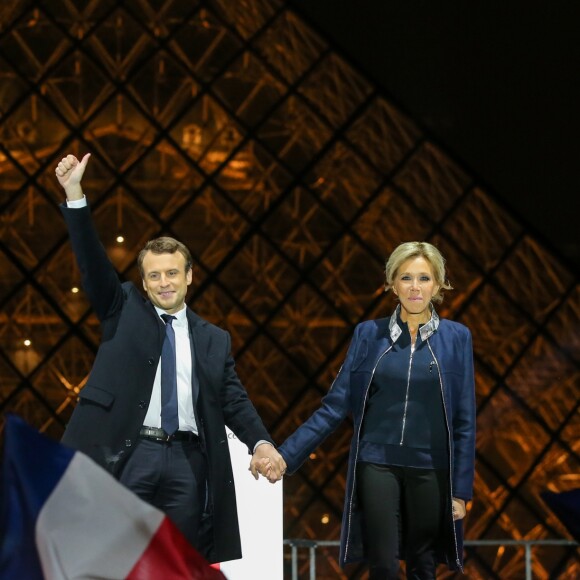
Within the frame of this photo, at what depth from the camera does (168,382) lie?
2.93 m

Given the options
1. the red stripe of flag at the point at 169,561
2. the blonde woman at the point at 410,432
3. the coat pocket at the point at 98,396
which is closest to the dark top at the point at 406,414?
the blonde woman at the point at 410,432

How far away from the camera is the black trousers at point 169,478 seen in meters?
2.85

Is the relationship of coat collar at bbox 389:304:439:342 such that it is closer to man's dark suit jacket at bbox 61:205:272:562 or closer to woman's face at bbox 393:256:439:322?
woman's face at bbox 393:256:439:322

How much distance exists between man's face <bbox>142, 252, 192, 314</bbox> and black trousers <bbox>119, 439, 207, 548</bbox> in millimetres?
333

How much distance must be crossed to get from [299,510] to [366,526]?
561cm

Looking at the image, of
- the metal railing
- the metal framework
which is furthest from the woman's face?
the metal framework

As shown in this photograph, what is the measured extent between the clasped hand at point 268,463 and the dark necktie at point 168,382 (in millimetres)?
304

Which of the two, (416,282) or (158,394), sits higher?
(416,282)

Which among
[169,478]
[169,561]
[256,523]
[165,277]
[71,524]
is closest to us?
A: [71,524]

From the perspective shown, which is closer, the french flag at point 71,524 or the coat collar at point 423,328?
the french flag at point 71,524

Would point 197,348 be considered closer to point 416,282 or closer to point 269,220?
point 416,282

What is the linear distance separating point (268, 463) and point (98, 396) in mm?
490

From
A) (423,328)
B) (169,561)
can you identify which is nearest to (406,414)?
(423,328)

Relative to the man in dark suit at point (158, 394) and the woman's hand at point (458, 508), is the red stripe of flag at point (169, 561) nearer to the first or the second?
the man in dark suit at point (158, 394)
